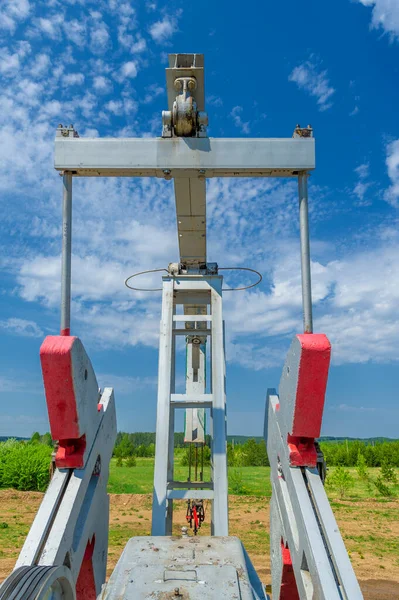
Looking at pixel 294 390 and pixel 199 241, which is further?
pixel 199 241

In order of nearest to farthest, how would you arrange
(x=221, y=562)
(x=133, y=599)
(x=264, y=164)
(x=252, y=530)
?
(x=133, y=599), (x=221, y=562), (x=264, y=164), (x=252, y=530)

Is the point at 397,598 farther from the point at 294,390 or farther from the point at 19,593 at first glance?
the point at 19,593

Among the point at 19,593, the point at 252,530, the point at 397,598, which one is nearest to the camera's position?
the point at 19,593

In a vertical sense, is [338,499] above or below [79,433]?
below

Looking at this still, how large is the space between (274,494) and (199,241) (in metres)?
3.00

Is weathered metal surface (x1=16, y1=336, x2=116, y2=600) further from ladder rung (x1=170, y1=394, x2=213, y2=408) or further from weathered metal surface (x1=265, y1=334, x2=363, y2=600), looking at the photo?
weathered metal surface (x1=265, y1=334, x2=363, y2=600)

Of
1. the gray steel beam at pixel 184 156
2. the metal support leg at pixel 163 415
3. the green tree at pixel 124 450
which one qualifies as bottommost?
the green tree at pixel 124 450

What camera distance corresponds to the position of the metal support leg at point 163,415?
179 inches

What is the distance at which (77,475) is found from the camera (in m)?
3.71

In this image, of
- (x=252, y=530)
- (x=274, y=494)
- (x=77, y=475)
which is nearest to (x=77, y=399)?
(x=77, y=475)

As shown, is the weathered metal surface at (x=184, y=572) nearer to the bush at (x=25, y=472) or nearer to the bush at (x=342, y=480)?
the bush at (x=25, y=472)

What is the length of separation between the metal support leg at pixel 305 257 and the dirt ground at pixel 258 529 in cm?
802

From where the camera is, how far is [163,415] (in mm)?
5004

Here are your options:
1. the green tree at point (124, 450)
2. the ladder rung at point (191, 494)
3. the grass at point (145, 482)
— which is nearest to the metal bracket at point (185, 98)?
the ladder rung at point (191, 494)
